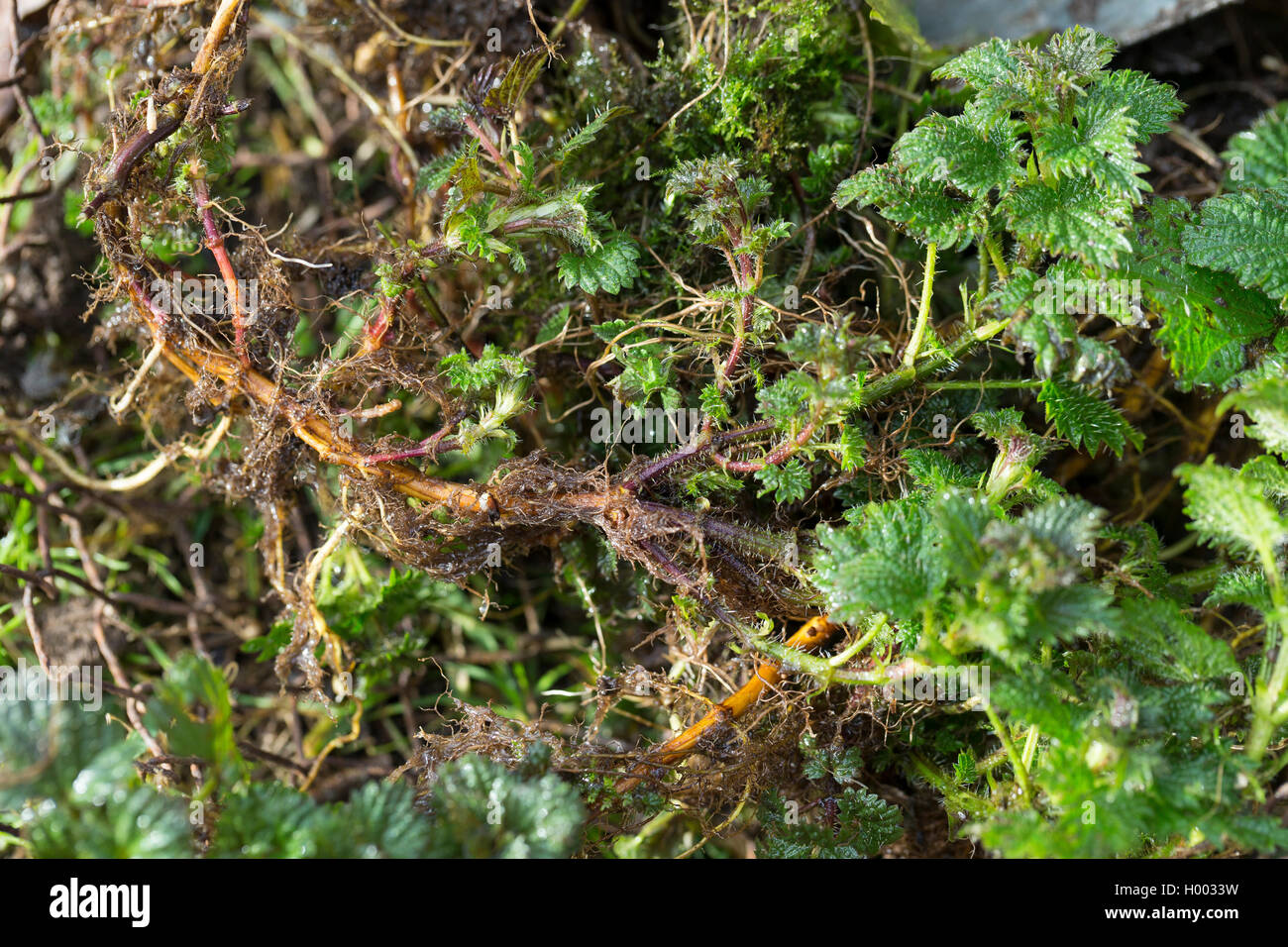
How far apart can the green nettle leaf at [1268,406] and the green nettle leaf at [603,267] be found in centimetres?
88

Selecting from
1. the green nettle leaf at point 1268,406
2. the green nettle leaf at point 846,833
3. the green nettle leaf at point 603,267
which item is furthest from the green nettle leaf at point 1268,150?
the green nettle leaf at point 846,833

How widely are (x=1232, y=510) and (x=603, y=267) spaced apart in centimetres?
98

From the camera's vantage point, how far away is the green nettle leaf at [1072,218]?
1.21m

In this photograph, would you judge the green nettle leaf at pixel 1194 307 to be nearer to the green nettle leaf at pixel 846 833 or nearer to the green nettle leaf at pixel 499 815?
the green nettle leaf at pixel 846 833

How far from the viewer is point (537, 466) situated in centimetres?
148

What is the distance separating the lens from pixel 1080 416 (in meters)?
1.37

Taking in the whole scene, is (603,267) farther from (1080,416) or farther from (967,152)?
(1080,416)

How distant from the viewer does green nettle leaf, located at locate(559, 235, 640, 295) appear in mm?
1429

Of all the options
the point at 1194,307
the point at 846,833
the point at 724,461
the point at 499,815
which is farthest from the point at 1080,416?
the point at 499,815

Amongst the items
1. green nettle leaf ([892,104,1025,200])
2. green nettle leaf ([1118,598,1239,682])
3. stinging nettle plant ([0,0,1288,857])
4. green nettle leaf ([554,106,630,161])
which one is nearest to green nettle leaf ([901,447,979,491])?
stinging nettle plant ([0,0,1288,857])

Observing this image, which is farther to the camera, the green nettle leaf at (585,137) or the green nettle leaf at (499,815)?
the green nettle leaf at (585,137)
